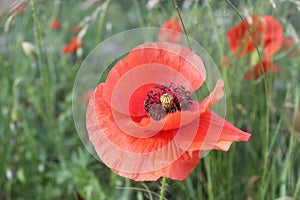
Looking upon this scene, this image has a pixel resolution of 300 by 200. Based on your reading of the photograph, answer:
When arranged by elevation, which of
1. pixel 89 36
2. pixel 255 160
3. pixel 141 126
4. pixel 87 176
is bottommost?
pixel 255 160

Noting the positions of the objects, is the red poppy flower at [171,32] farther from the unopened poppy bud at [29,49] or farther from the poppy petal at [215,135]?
the poppy petal at [215,135]

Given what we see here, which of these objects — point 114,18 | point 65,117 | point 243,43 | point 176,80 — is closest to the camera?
point 176,80

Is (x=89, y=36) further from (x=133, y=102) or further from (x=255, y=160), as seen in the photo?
(x=133, y=102)

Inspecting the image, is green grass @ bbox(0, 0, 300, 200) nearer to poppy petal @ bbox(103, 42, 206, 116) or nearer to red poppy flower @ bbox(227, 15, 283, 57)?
red poppy flower @ bbox(227, 15, 283, 57)

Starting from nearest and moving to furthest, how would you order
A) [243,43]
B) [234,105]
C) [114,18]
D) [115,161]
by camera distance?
[115,161] < [243,43] < [234,105] < [114,18]

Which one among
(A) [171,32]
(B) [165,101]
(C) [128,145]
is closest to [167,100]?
(B) [165,101]

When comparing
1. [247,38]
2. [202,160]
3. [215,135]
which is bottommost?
[202,160]

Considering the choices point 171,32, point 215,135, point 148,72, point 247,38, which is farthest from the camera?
point 171,32

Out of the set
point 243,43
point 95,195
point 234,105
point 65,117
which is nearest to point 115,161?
point 95,195

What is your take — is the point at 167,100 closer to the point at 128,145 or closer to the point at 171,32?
the point at 128,145
